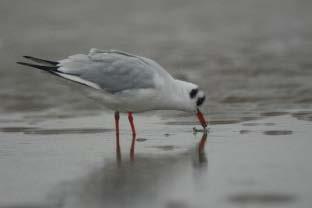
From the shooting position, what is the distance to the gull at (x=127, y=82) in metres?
8.40

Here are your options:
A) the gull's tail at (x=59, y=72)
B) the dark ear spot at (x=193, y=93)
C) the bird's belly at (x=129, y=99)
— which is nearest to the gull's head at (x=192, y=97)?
the dark ear spot at (x=193, y=93)

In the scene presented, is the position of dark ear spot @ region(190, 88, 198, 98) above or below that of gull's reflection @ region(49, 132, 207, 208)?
above

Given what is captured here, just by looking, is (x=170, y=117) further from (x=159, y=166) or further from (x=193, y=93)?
(x=159, y=166)

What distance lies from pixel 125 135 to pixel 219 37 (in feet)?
32.4

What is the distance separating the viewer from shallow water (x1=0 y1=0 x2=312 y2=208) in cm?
554

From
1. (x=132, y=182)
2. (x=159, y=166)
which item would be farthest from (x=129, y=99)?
(x=132, y=182)

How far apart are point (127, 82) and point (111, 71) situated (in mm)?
231

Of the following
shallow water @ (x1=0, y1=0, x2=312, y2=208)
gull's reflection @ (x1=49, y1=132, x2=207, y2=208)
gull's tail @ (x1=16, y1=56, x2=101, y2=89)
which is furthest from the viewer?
gull's tail @ (x1=16, y1=56, x2=101, y2=89)

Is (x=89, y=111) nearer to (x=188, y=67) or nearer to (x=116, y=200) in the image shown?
(x=188, y=67)

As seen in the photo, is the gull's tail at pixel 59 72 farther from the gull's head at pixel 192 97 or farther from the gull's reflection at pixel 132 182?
the gull's reflection at pixel 132 182

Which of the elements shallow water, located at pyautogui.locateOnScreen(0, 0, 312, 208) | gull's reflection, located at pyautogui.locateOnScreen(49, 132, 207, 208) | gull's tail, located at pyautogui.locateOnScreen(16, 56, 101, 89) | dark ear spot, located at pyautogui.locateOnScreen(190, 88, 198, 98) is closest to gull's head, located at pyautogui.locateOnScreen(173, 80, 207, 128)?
dark ear spot, located at pyautogui.locateOnScreen(190, 88, 198, 98)

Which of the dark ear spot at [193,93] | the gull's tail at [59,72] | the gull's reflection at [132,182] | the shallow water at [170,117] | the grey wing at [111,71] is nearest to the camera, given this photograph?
the gull's reflection at [132,182]

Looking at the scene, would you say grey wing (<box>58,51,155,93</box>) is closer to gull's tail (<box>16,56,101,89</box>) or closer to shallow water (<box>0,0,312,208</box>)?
gull's tail (<box>16,56,101,89</box>)

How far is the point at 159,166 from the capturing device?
6.45 m
